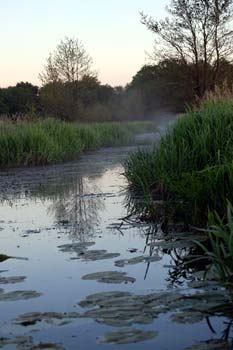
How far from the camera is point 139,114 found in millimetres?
39250

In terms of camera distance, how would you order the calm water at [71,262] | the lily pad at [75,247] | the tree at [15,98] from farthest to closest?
the tree at [15,98]
the lily pad at [75,247]
the calm water at [71,262]

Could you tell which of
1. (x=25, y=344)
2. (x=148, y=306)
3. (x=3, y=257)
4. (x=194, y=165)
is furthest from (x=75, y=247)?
(x=194, y=165)

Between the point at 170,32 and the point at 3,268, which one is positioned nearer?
the point at 3,268

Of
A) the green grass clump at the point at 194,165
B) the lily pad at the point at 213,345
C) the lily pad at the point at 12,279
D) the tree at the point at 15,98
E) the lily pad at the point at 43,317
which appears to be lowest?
the lily pad at the point at 213,345

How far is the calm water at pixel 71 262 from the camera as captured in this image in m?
2.84

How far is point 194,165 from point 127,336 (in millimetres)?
3858

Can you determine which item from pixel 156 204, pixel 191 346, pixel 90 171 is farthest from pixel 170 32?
pixel 191 346

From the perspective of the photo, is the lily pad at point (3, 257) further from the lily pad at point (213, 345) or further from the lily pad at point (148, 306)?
the lily pad at point (213, 345)

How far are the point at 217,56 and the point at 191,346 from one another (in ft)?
75.2

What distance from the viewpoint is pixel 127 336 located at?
274 cm

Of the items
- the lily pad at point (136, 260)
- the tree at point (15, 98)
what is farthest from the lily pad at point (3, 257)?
the tree at point (15, 98)

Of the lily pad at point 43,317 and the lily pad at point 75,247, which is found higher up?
the lily pad at point 75,247

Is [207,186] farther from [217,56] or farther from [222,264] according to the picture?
[217,56]

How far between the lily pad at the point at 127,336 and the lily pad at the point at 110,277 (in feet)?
2.90
